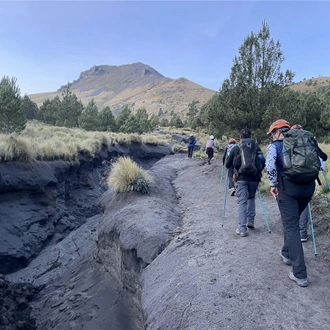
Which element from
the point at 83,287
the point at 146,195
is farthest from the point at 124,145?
the point at 83,287

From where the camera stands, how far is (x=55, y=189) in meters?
15.2

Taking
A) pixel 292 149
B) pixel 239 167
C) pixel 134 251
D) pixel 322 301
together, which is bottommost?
pixel 134 251

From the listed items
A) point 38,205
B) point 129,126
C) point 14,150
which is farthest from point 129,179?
point 129,126

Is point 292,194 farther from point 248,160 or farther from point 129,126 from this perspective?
point 129,126

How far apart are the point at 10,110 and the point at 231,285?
2454cm

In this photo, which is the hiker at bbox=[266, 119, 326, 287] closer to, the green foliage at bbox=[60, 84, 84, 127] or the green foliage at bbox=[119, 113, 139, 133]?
the green foliage at bbox=[119, 113, 139, 133]

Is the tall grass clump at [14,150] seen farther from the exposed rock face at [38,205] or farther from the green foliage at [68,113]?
the green foliage at [68,113]

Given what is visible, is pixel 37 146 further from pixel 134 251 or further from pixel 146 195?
pixel 134 251

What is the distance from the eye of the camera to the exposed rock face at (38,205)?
11477mm

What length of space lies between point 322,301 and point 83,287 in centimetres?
699

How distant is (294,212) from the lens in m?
4.62

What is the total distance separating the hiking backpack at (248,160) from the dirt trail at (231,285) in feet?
4.69

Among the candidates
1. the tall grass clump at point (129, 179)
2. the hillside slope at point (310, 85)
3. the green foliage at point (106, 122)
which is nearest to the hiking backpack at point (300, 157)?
the tall grass clump at point (129, 179)

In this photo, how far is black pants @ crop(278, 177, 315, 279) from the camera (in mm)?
4469
